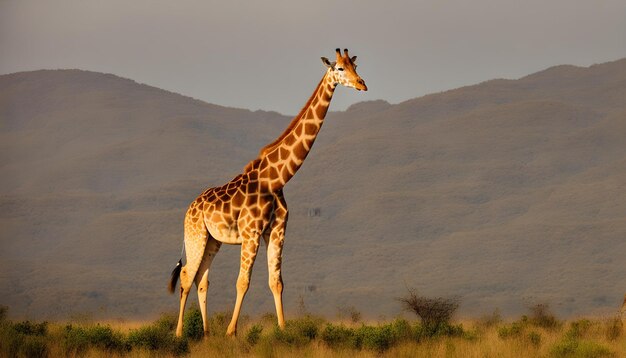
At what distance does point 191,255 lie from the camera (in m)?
20.6

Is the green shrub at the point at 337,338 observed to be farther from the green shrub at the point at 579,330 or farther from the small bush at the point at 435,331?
the green shrub at the point at 579,330

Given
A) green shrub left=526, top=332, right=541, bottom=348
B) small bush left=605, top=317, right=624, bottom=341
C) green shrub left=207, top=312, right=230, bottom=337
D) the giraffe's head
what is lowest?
small bush left=605, top=317, right=624, bottom=341

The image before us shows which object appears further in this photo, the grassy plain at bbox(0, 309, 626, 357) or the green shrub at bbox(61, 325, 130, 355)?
the green shrub at bbox(61, 325, 130, 355)

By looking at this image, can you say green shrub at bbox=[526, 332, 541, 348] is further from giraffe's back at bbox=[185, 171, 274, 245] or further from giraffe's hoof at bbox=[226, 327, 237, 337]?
giraffe's back at bbox=[185, 171, 274, 245]

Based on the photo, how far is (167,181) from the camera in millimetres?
141125

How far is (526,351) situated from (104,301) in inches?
2966

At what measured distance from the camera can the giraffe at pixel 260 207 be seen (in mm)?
19609

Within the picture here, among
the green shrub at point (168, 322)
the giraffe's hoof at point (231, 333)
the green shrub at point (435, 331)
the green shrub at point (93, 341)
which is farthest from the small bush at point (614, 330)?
the green shrub at point (93, 341)

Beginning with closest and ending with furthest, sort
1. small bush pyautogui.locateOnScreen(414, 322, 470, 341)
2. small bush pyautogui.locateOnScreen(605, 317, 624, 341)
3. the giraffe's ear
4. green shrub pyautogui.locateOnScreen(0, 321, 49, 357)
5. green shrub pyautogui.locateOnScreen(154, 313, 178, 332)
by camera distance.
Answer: green shrub pyautogui.locateOnScreen(0, 321, 49, 357), the giraffe's ear, small bush pyautogui.locateOnScreen(414, 322, 470, 341), small bush pyautogui.locateOnScreen(605, 317, 624, 341), green shrub pyautogui.locateOnScreen(154, 313, 178, 332)

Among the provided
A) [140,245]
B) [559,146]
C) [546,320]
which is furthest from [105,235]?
[546,320]

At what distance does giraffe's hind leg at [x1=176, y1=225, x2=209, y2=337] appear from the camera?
67.0 ft

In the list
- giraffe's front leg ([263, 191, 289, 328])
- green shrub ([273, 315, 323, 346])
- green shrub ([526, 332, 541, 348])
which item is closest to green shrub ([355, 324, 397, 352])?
green shrub ([273, 315, 323, 346])

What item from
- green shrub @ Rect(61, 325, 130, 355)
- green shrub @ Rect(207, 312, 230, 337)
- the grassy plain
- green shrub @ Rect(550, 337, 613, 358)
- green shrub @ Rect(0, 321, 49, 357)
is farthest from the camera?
green shrub @ Rect(207, 312, 230, 337)

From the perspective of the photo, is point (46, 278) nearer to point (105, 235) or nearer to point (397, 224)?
point (105, 235)
